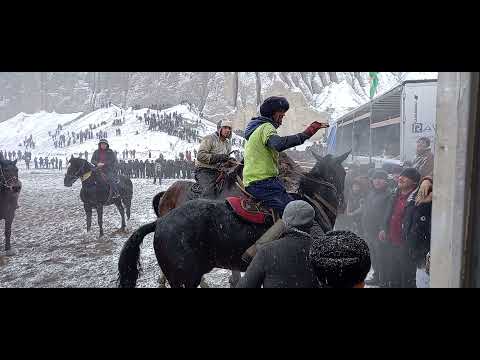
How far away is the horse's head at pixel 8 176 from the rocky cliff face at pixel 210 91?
1918 centimetres

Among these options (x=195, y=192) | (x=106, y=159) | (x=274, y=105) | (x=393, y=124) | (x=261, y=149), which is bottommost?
(x=195, y=192)

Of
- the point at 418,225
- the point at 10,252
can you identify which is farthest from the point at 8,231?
the point at 418,225

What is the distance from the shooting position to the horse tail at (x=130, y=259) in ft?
11.3

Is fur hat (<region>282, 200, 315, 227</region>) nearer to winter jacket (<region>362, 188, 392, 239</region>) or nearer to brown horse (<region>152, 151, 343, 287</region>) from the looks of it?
brown horse (<region>152, 151, 343, 287</region>)

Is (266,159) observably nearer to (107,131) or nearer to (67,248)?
(67,248)

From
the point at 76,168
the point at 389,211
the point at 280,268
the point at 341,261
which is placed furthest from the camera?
the point at 76,168

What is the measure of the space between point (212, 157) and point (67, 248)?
4.37 m

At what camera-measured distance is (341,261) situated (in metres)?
1.25

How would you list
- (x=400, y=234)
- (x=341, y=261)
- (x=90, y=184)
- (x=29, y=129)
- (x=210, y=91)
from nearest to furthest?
(x=341, y=261) → (x=400, y=234) → (x=90, y=184) → (x=29, y=129) → (x=210, y=91)

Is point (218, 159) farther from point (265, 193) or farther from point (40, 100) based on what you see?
point (40, 100)

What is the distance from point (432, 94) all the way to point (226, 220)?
4.97m

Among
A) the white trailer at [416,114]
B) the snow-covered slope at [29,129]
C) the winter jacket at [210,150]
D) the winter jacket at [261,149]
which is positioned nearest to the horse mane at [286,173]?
the winter jacket at [210,150]

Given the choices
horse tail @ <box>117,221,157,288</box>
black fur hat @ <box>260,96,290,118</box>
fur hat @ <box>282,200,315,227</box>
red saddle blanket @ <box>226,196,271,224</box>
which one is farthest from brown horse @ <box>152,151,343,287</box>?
fur hat @ <box>282,200,315,227</box>

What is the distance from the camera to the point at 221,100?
33656mm
